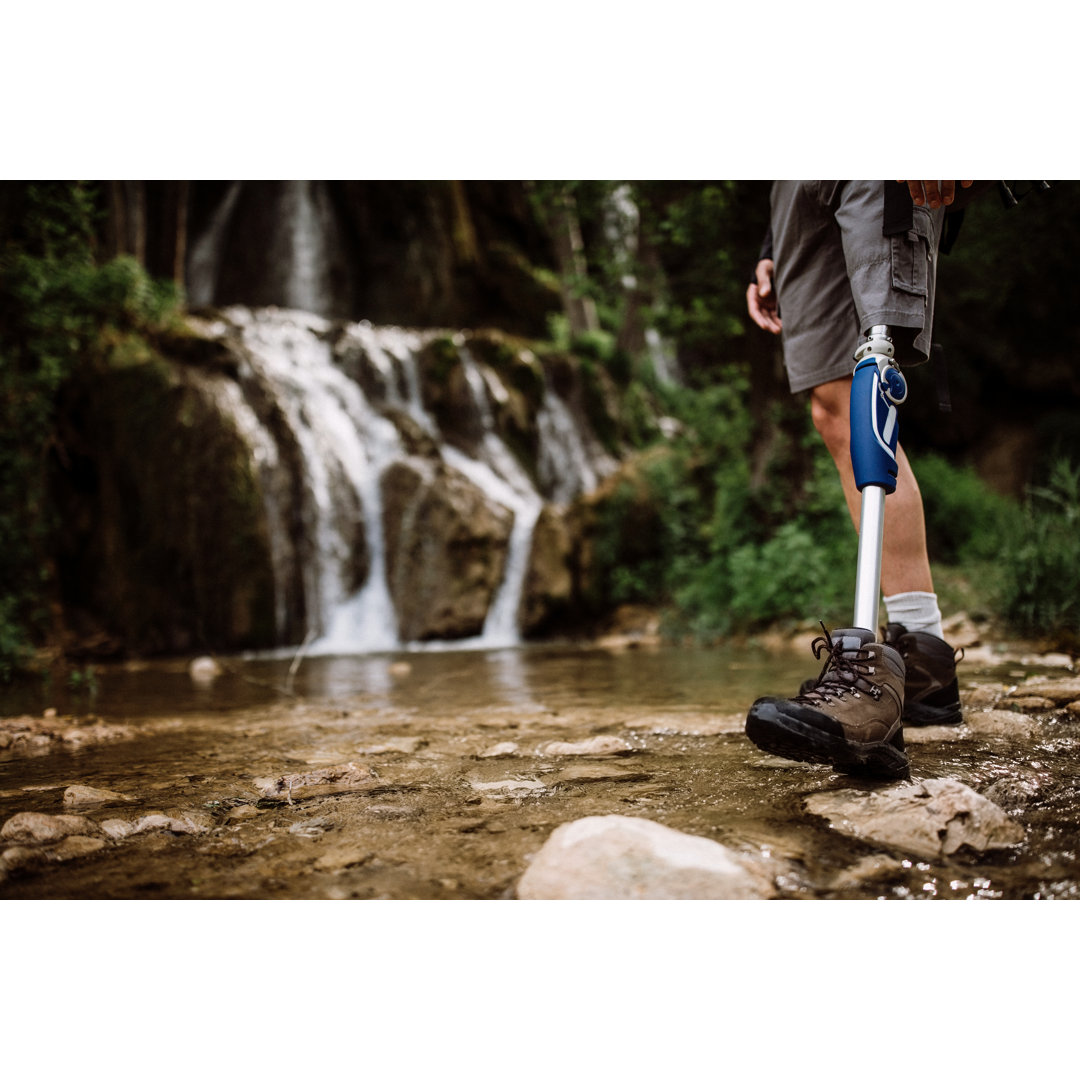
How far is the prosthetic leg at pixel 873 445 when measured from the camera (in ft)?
5.06

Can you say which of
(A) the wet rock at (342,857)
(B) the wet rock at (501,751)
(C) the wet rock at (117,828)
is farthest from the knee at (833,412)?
(C) the wet rock at (117,828)

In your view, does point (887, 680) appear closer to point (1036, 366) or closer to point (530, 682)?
point (530, 682)

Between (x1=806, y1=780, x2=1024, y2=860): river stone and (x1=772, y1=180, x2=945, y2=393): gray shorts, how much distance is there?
39.9 inches

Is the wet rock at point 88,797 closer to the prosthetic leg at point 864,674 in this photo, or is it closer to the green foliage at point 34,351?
the prosthetic leg at point 864,674

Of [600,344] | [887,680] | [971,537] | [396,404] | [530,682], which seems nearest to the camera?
[887,680]

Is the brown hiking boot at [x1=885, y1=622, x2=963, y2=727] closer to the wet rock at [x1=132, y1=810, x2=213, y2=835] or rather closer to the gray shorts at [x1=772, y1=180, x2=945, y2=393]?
the gray shorts at [x1=772, y1=180, x2=945, y2=393]

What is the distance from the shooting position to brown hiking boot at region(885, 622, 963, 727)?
188cm

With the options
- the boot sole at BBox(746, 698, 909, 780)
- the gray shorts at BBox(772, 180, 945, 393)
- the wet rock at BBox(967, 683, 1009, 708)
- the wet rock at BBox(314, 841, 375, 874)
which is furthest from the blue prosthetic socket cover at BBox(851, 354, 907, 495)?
the wet rock at BBox(314, 841, 375, 874)

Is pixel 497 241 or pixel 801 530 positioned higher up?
pixel 497 241

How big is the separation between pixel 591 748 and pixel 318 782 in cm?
→ 66

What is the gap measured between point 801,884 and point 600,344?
494 inches

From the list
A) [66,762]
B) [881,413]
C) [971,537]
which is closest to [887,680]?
[881,413]

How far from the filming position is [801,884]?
1.07 meters

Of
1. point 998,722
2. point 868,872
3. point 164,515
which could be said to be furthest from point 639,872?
point 164,515
